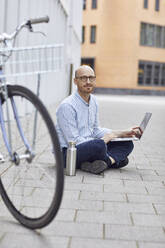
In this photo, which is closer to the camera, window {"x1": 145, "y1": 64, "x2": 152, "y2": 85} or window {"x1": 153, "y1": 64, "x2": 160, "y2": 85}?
window {"x1": 145, "y1": 64, "x2": 152, "y2": 85}

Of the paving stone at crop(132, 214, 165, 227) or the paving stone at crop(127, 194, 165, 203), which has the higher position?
the paving stone at crop(132, 214, 165, 227)

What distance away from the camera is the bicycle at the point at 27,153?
2514mm

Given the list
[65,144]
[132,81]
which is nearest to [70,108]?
[65,144]

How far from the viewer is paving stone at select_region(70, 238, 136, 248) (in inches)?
101

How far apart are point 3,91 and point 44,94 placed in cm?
1331

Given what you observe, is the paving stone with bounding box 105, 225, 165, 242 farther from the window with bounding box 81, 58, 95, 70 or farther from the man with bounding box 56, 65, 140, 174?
the window with bounding box 81, 58, 95, 70

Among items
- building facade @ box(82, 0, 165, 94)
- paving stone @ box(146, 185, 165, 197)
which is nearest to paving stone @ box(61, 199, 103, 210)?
paving stone @ box(146, 185, 165, 197)

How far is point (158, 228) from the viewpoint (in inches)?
116

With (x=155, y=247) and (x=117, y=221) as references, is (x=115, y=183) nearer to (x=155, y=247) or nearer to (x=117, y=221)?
(x=117, y=221)

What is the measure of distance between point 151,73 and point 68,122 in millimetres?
36551

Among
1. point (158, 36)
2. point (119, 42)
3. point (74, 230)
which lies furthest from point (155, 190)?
point (158, 36)

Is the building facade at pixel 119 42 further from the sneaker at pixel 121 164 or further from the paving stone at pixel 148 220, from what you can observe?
the paving stone at pixel 148 220

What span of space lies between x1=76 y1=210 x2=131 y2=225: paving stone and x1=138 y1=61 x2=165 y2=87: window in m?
36.5

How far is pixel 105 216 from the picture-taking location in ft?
10.4
